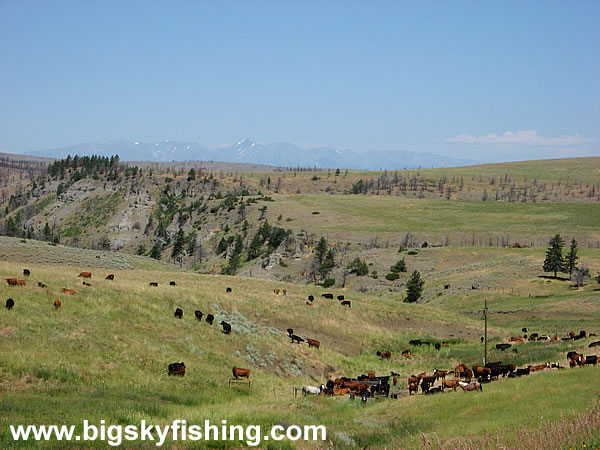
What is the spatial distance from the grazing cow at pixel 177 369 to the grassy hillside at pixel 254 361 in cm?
49

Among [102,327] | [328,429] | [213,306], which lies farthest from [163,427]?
[213,306]

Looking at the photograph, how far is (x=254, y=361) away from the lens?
121ft

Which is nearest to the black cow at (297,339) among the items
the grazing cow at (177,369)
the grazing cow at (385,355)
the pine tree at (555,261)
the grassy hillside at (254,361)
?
the grassy hillside at (254,361)

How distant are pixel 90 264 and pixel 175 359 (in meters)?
41.1

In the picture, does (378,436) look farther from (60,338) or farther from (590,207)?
(590,207)

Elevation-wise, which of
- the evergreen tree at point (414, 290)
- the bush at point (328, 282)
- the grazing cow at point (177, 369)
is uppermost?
the grazing cow at point (177, 369)

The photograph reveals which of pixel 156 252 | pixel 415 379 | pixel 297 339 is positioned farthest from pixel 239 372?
pixel 156 252

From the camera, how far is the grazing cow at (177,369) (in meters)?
29.3

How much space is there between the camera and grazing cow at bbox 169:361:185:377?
29.3 meters

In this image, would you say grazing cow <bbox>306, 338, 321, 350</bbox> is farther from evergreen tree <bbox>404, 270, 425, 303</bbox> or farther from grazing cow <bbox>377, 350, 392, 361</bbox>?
evergreen tree <bbox>404, 270, 425, 303</bbox>

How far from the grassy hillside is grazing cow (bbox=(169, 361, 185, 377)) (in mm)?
490

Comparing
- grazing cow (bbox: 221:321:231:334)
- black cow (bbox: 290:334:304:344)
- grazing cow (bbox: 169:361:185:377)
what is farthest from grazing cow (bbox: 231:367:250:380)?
black cow (bbox: 290:334:304:344)

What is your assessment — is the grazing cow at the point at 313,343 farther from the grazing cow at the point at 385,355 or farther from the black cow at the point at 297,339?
the grazing cow at the point at 385,355

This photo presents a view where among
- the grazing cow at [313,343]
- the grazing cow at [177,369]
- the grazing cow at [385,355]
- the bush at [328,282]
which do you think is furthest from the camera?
the bush at [328,282]
